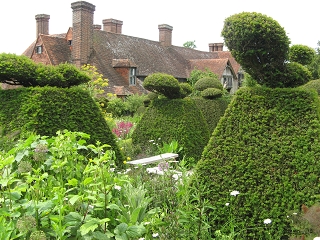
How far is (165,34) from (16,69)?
33305mm

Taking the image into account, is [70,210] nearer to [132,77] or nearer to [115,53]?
[132,77]

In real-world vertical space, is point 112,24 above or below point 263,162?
above

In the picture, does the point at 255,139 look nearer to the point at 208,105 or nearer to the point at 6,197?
the point at 6,197

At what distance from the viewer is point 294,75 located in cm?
487

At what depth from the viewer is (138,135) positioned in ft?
35.3

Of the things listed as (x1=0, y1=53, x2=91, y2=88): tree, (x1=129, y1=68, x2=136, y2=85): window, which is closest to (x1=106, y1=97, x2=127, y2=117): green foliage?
(x1=129, y1=68, x2=136, y2=85): window

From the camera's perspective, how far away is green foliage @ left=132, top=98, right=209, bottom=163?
10.2m

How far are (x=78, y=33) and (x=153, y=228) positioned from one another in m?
22.6

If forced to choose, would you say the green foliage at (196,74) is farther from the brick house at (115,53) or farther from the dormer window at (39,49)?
the dormer window at (39,49)

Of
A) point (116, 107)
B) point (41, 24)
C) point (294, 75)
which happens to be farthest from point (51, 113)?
point (41, 24)

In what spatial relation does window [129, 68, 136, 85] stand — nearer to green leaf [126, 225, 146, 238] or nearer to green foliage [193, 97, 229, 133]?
green foliage [193, 97, 229, 133]

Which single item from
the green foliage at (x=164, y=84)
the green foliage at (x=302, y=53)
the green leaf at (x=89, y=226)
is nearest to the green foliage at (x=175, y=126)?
the green foliage at (x=164, y=84)

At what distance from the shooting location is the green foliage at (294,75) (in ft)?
16.0

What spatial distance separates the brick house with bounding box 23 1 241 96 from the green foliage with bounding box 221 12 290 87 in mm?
20479
